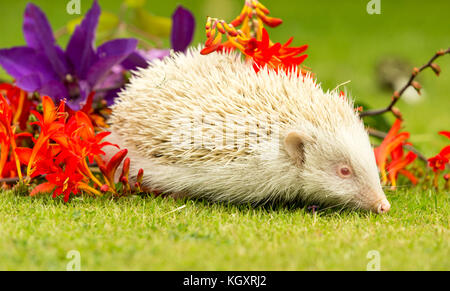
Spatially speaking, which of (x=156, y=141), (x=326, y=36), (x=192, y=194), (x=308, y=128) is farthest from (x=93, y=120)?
(x=326, y=36)

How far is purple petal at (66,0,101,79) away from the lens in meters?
3.74

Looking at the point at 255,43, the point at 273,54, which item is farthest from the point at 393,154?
the point at 255,43

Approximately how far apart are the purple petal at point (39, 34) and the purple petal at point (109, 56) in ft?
0.89

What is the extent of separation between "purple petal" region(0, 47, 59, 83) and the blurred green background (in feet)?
8.98

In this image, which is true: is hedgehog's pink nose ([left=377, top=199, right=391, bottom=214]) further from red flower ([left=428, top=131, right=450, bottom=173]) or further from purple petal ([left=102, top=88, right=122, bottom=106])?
purple petal ([left=102, top=88, right=122, bottom=106])

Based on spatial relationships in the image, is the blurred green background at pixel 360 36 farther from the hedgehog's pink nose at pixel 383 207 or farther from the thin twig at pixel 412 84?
the hedgehog's pink nose at pixel 383 207

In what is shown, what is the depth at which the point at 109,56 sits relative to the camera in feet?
12.1

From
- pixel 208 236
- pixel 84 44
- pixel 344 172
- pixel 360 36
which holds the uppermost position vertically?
pixel 360 36

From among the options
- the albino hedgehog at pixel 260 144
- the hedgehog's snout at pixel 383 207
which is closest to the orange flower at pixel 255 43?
the albino hedgehog at pixel 260 144

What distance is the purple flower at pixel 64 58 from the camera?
144 inches

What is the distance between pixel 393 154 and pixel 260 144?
120 centimetres

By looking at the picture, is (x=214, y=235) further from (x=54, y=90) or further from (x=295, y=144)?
(x=54, y=90)

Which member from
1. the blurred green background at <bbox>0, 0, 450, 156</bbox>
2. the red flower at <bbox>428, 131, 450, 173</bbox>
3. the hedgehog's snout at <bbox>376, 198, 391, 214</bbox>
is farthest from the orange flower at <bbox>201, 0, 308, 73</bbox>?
the blurred green background at <bbox>0, 0, 450, 156</bbox>

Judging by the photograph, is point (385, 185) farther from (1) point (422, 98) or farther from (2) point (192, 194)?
(1) point (422, 98)
